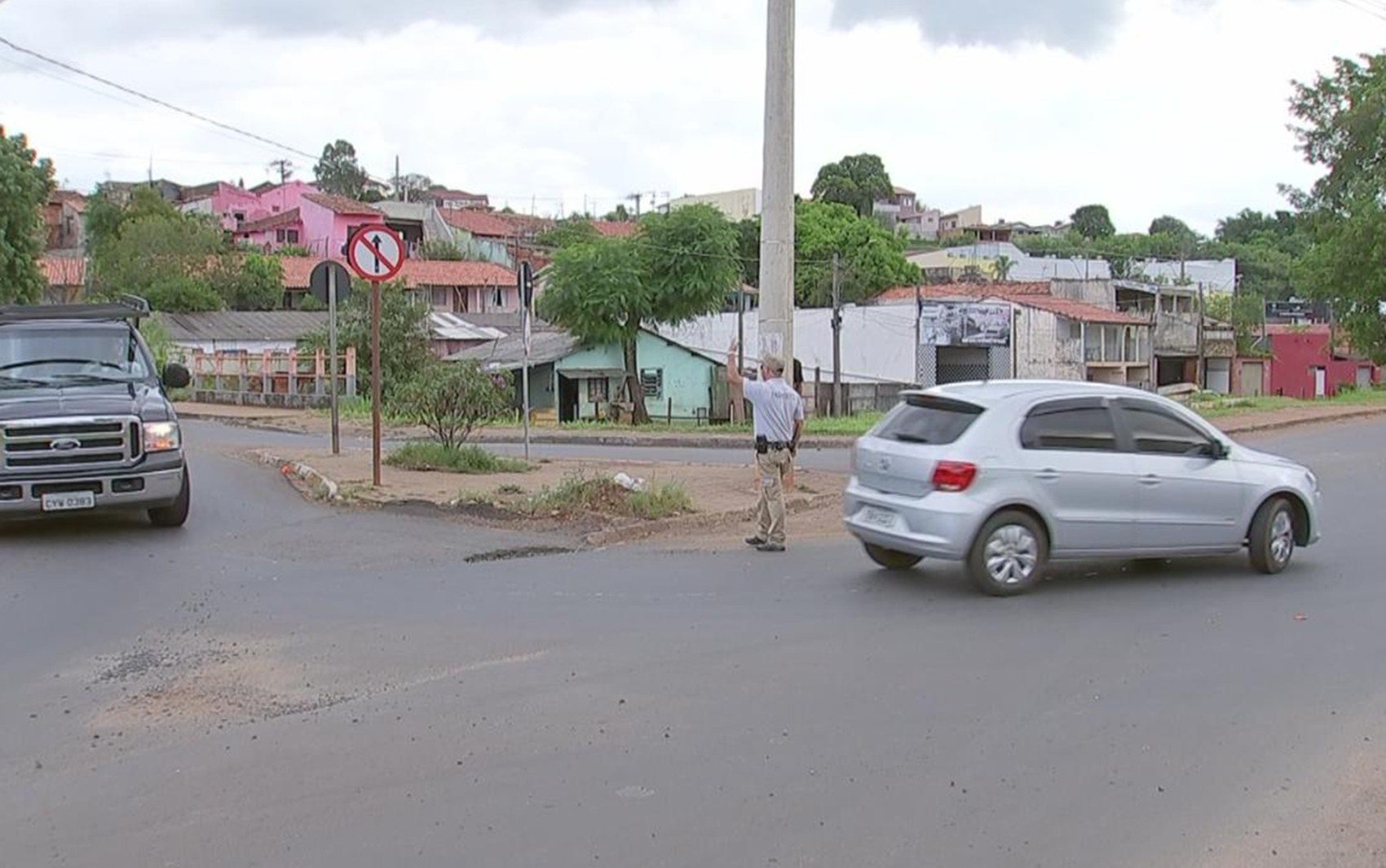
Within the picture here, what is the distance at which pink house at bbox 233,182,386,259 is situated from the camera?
246ft

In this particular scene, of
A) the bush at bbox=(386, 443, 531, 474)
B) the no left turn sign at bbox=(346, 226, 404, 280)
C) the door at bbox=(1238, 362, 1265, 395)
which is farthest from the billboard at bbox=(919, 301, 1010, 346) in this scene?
the no left turn sign at bbox=(346, 226, 404, 280)

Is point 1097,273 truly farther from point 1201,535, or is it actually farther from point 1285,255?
point 1201,535

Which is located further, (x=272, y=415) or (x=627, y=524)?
(x=272, y=415)

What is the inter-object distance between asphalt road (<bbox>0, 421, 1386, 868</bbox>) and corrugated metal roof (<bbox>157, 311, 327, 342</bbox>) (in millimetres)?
45089

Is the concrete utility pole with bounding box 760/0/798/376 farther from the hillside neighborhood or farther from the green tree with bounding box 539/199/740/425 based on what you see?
the green tree with bounding box 539/199/740/425

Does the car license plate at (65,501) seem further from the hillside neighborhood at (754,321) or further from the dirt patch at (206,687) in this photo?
the hillside neighborhood at (754,321)

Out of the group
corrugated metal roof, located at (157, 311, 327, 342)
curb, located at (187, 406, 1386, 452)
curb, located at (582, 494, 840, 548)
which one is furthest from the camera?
corrugated metal roof, located at (157, 311, 327, 342)

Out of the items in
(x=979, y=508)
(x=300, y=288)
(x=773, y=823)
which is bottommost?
(x=773, y=823)

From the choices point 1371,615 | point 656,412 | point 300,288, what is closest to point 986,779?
point 1371,615

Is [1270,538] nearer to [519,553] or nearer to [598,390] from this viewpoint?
[519,553]

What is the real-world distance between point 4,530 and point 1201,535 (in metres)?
10.4

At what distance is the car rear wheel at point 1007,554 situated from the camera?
9242 mm

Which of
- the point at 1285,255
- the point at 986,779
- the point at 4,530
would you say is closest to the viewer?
the point at 986,779

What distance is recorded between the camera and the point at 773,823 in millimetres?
4941
